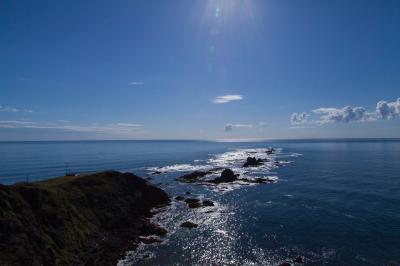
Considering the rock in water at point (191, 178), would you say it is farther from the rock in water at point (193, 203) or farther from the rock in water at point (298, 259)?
the rock in water at point (298, 259)

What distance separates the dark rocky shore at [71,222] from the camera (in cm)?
2948

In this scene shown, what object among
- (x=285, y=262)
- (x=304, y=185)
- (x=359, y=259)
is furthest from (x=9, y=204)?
(x=304, y=185)

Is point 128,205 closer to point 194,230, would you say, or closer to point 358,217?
point 194,230

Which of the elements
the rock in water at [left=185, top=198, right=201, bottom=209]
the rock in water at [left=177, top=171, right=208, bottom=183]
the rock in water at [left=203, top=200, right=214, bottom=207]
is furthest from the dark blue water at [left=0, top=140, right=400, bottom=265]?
the rock in water at [left=177, top=171, right=208, bottom=183]

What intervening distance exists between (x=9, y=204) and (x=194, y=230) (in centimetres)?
2508

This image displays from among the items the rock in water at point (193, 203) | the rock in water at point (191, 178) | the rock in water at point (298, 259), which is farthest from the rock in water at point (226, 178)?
the rock in water at point (298, 259)

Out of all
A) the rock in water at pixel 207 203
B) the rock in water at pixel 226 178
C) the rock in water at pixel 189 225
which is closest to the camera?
the rock in water at pixel 189 225

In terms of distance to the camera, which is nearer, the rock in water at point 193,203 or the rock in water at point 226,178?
the rock in water at point 193,203

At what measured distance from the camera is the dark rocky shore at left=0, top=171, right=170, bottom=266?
2948 cm

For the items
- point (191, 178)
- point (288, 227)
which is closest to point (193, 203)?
point (288, 227)

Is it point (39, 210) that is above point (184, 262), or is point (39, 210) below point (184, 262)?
above

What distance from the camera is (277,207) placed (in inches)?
2197

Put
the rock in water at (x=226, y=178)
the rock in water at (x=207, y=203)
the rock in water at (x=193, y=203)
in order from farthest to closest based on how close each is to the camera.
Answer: the rock in water at (x=226, y=178)
the rock in water at (x=207, y=203)
the rock in water at (x=193, y=203)

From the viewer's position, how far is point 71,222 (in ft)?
124
